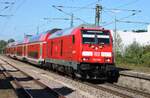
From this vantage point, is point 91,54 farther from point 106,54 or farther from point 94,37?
point 94,37

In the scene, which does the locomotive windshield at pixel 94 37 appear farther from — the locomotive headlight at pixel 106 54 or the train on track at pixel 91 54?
the locomotive headlight at pixel 106 54

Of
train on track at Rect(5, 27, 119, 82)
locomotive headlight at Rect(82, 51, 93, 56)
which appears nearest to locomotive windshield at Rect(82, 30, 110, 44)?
train on track at Rect(5, 27, 119, 82)

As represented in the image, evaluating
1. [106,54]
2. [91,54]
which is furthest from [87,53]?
[106,54]

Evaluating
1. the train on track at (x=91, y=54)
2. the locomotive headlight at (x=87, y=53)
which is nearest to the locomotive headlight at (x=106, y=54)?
the train on track at (x=91, y=54)

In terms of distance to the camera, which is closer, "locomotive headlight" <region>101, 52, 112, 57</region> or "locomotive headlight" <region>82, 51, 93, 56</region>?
"locomotive headlight" <region>82, 51, 93, 56</region>

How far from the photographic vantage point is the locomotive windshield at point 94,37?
24.8 metres

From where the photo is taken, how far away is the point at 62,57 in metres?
28.8

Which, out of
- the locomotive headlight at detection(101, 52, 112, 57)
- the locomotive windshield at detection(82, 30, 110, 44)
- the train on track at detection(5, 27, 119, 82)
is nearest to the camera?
the train on track at detection(5, 27, 119, 82)

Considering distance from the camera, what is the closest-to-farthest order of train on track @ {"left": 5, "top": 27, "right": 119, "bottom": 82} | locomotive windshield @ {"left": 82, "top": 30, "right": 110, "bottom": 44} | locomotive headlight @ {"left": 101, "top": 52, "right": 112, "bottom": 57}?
train on track @ {"left": 5, "top": 27, "right": 119, "bottom": 82}, locomotive headlight @ {"left": 101, "top": 52, "right": 112, "bottom": 57}, locomotive windshield @ {"left": 82, "top": 30, "right": 110, "bottom": 44}

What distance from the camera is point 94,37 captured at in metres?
24.9

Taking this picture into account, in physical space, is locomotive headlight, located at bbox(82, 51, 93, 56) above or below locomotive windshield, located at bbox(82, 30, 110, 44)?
below

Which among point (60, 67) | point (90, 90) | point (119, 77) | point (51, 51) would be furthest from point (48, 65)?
point (90, 90)

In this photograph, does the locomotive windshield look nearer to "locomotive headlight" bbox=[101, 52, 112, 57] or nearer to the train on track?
the train on track

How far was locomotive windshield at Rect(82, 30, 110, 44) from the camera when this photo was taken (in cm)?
2480
